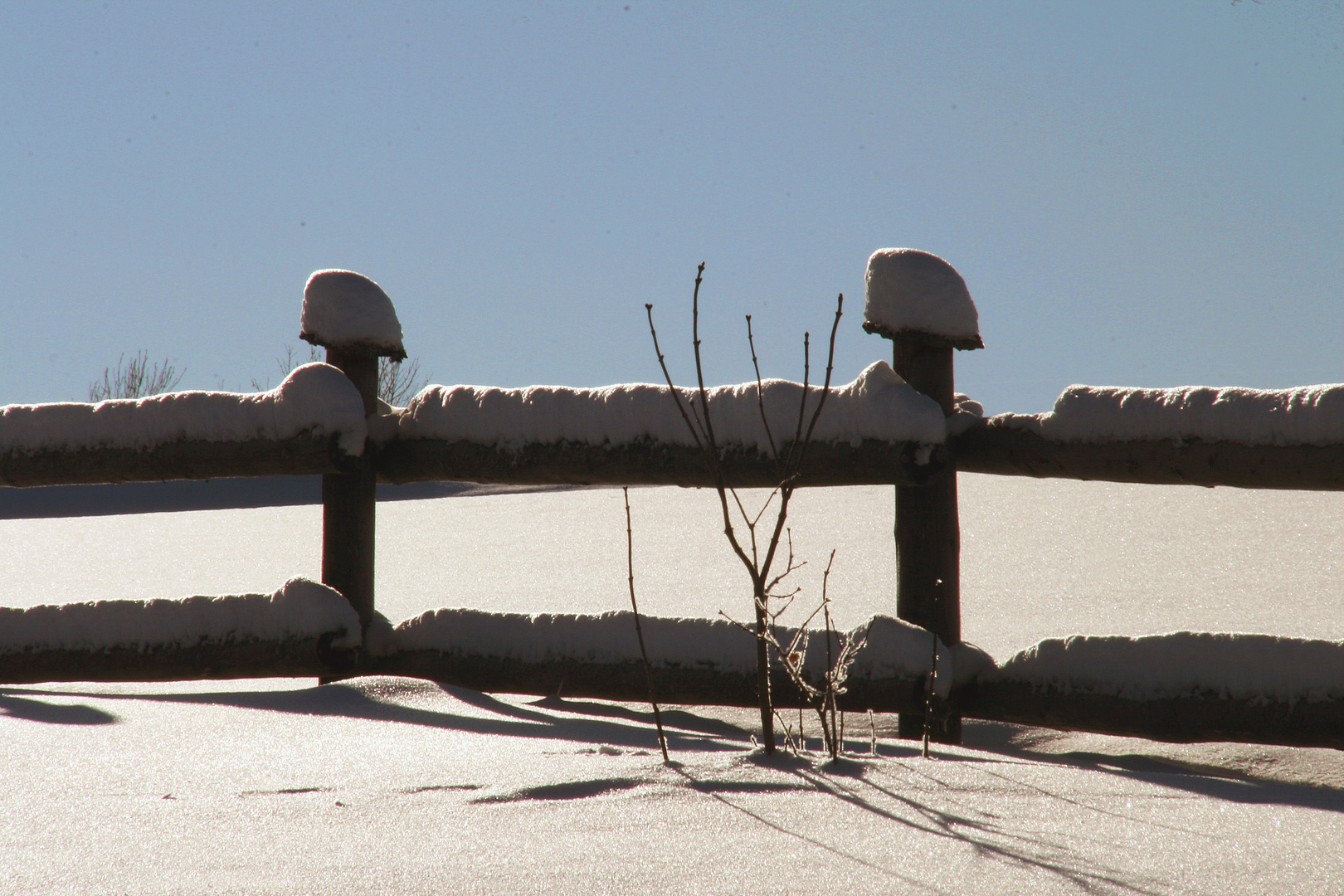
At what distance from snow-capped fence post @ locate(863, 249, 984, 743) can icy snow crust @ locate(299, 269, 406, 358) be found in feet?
5.70

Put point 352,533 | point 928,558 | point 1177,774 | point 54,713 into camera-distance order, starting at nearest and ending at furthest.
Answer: point 1177,774
point 54,713
point 928,558
point 352,533

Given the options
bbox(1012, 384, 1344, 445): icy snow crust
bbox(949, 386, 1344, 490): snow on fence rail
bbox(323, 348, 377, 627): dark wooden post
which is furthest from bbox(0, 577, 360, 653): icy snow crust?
bbox(1012, 384, 1344, 445): icy snow crust

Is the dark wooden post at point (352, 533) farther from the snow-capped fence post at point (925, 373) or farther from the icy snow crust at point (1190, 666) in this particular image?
the icy snow crust at point (1190, 666)

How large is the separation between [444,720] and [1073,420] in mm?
2019

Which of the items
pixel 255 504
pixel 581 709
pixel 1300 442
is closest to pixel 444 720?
pixel 581 709

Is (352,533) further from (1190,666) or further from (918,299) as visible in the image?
(1190,666)

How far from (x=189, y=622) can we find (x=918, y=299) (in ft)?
8.69

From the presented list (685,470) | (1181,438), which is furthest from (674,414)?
(1181,438)

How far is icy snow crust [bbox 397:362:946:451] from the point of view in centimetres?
319

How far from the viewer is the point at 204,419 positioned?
350 centimetres

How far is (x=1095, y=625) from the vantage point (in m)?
5.21

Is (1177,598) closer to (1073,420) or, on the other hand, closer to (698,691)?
(1073,420)

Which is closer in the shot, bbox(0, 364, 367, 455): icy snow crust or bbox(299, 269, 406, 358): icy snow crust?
bbox(0, 364, 367, 455): icy snow crust

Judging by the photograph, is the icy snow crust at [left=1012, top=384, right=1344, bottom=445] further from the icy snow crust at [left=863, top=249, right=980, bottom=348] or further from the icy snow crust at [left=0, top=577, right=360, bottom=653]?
the icy snow crust at [left=0, top=577, right=360, bottom=653]
